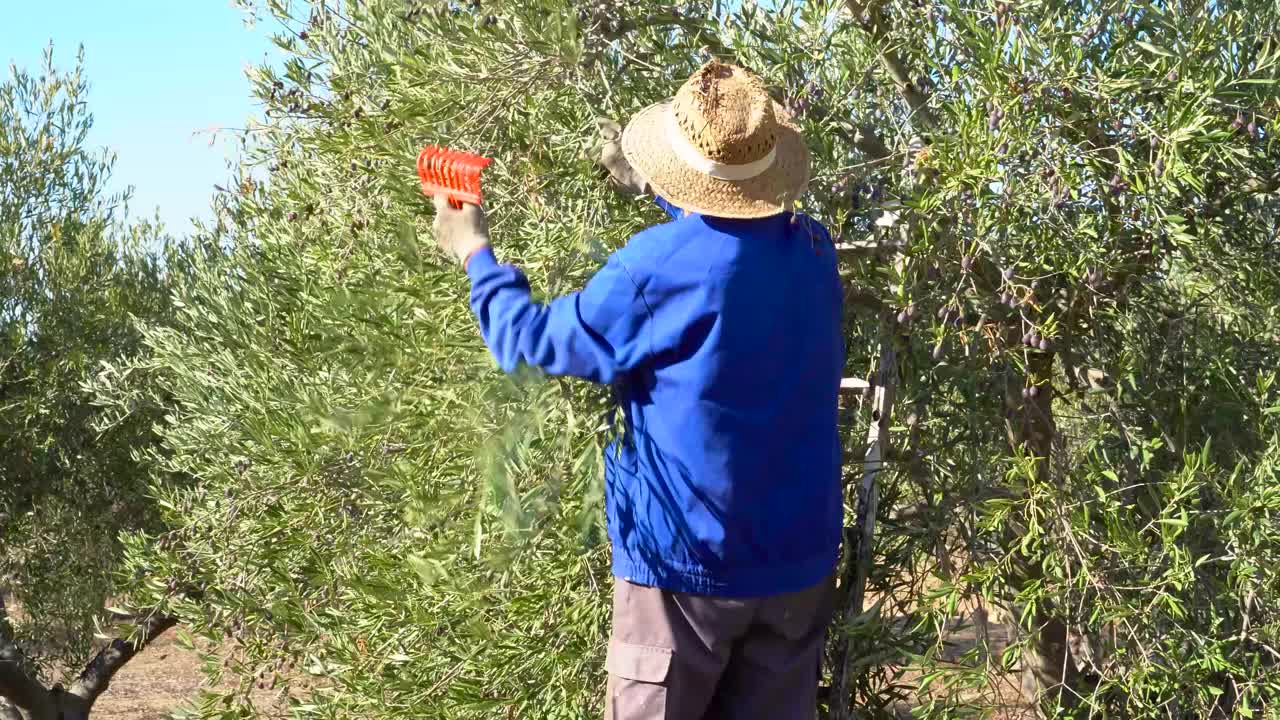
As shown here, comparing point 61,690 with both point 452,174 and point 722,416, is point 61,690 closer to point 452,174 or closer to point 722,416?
point 452,174

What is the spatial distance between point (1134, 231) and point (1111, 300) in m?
0.25

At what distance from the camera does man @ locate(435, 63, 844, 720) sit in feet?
8.75

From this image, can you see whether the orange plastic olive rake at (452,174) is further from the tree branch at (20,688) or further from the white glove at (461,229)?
the tree branch at (20,688)

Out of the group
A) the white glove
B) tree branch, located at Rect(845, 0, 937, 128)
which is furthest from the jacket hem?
tree branch, located at Rect(845, 0, 937, 128)

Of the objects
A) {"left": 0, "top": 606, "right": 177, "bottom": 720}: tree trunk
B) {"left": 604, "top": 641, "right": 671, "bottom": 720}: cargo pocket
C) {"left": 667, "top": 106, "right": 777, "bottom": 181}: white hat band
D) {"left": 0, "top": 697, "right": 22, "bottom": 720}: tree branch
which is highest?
{"left": 667, "top": 106, "right": 777, "bottom": 181}: white hat band

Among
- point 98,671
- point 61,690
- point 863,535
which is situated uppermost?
point 863,535

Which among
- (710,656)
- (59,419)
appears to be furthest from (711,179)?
(59,419)

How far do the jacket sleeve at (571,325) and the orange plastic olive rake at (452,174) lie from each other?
0.19 meters

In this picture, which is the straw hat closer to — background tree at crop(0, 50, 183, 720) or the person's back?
the person's back

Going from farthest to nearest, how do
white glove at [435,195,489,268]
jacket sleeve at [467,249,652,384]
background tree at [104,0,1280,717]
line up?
background tree at [104,0,1280,717] < white glove at [435,195,489,268] < jacket sleeve at [467,249,652,384]

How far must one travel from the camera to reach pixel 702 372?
8.82 ft

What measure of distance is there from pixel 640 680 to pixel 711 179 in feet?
3.41

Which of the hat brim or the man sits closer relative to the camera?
the man

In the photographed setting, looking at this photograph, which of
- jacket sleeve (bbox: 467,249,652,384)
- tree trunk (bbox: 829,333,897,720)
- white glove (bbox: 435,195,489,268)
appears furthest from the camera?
tree trunk (bbox: 829,333,897,720)
